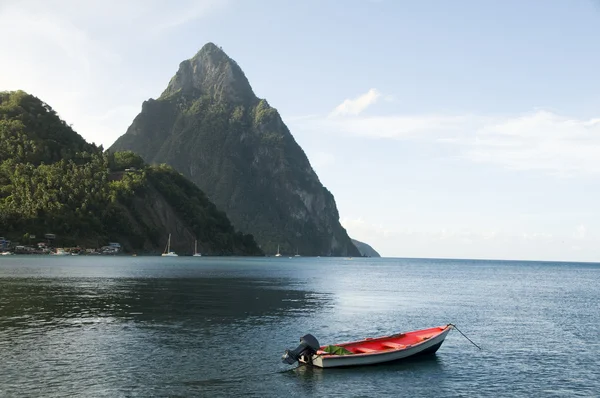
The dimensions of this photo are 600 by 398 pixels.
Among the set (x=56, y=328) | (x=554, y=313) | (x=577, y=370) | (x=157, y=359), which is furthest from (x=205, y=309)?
(x=554, y=313)

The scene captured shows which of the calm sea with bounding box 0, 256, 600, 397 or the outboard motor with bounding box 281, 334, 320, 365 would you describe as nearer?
the calm sea with bounding box 0, 256, 600, 397

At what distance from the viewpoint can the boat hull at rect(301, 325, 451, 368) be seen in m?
37.2

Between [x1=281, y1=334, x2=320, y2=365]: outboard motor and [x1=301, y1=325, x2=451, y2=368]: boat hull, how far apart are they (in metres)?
0.43

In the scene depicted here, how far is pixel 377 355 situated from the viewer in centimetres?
3900

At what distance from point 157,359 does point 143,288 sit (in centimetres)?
5830

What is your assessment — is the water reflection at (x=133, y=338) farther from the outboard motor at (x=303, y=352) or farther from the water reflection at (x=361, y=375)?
the water reflection at (x=361, y=375)

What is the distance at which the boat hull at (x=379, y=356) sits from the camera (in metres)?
37.2

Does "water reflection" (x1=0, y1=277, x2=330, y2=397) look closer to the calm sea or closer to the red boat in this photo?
the calm sea

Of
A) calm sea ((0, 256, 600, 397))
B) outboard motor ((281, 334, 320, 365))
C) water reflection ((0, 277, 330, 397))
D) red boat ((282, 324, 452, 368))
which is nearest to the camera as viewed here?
water reflection ((0, 277, 330, 397))

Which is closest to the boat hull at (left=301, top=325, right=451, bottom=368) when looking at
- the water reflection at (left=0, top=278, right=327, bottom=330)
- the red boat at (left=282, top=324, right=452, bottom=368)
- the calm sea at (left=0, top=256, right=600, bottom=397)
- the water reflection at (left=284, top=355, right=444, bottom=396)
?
the red boat at (left=282, top=324, right=452, bottom=368)

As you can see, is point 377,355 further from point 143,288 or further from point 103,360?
point 143,288

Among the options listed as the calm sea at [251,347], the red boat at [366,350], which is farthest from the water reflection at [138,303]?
the red boat at [366,350]

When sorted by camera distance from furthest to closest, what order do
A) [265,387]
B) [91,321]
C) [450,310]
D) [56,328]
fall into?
[450,310] < [91,321] < [56,328] < [265,387]

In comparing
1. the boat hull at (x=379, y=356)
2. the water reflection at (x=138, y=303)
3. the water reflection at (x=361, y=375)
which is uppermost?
the boat hull at (x=379, y=356)
